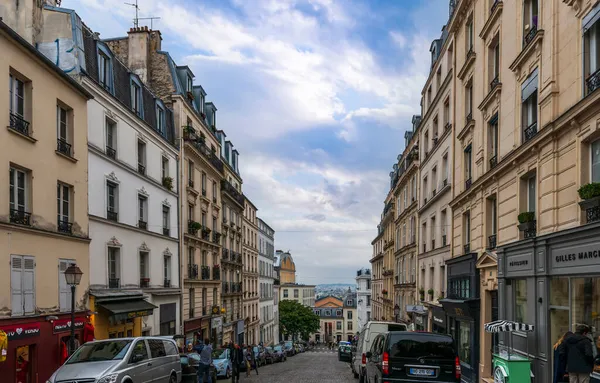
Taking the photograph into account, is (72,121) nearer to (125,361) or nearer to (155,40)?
(125,361)

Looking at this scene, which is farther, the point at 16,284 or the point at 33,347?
the point at 33,347

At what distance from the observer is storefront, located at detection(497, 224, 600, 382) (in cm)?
1120

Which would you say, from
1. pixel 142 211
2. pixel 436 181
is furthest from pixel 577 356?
pixel 142 211

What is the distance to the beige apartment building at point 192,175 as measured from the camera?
31469 millimetres

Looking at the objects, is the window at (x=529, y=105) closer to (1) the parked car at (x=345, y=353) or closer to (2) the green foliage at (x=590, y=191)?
(2) the green foliage at (x=590, y=191)

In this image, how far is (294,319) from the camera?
300ft

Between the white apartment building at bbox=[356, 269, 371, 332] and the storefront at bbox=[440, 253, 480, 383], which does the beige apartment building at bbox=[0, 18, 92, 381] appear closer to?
the storefront at bbox=[440, 253, 480, 383]

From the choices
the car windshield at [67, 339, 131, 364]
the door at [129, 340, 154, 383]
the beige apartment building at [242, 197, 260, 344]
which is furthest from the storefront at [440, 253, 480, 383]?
the beige apartment building at [242, 197, 260, 344]

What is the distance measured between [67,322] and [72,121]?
6.61 metres

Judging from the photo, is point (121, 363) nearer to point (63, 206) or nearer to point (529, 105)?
point (63, 206)

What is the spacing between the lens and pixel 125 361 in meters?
12.1

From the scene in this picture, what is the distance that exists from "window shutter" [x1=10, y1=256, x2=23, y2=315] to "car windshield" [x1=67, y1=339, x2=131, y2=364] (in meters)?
3.60


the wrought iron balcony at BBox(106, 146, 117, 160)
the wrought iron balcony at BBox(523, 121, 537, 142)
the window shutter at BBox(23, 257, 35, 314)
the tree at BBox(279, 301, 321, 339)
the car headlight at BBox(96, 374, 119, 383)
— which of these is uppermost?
the wrought iron balcony at BBox(106, 146, 117, 160)

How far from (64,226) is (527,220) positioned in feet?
46.1
